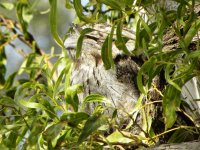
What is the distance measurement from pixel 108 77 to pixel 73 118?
8.5 inches

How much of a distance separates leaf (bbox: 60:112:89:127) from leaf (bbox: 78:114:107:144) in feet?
0.09

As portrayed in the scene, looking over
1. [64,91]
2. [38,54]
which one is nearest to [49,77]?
[64,91]

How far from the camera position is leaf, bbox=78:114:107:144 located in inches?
32.1

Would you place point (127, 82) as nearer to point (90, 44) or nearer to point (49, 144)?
point (90, 44)

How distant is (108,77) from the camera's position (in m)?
1.08

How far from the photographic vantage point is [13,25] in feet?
6.15

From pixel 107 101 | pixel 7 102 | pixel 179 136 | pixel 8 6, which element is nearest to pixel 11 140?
pixel 7 102

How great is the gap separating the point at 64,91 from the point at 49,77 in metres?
0.04

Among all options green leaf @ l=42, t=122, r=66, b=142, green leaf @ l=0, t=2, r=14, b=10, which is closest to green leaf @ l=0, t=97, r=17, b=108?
green leaf @ l=42, t=122, r=66, b=142

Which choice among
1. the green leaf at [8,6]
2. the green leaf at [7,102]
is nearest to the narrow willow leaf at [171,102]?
the green leaf at [7,102]

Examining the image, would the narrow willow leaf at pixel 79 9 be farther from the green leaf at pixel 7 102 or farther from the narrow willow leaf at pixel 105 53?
the green leaf at pixel 7 102

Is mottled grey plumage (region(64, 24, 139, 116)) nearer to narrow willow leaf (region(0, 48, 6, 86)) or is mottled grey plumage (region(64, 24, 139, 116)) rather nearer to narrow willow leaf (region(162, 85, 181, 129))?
narrow willow leaf (region(162, 85, 181, 129))

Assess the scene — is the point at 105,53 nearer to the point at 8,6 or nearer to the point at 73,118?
the point at 73,118

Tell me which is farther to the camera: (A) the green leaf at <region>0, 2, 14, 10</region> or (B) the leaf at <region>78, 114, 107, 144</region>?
(A) the green leaf at <region>0, 2, 14, 10</region>
